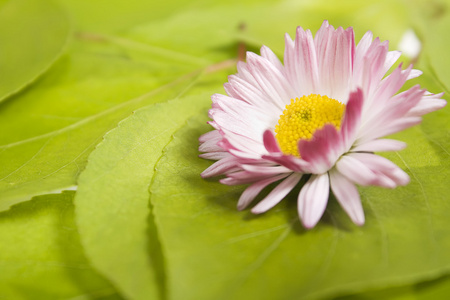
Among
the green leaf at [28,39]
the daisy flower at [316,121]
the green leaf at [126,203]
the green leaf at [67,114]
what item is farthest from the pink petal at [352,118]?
the green leaf at [28,39]

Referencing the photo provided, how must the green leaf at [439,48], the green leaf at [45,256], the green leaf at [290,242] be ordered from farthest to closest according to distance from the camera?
1. the green leaf at [439,48]
2. the green leaf at [45,256]
3. the green leaf at [290,242]

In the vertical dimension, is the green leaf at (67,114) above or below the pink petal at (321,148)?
below

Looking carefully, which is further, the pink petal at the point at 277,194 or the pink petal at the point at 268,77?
the pink petal at the point at 268,77

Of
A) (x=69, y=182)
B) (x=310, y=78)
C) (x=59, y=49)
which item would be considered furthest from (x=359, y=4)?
(x=69, y=182)

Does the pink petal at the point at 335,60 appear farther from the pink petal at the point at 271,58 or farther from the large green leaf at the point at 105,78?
the large green leaf at the point at 105,78

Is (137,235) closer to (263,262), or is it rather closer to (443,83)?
(263,262)

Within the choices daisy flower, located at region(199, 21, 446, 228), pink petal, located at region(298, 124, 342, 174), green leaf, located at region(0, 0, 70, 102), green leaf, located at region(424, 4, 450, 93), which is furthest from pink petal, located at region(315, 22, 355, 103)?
green leaf, located at region(0, 0, 70, 102)
